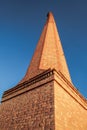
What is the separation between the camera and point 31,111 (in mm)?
6852

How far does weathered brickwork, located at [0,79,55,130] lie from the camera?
20.4 feet

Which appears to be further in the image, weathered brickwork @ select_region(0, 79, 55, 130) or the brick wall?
the brick wall

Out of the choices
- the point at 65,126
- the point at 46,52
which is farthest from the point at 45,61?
the point at 65,126

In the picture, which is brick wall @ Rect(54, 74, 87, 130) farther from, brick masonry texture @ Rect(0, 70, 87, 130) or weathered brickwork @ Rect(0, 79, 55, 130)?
weathered brickwork @ Rect(0, 79, 55, 130)

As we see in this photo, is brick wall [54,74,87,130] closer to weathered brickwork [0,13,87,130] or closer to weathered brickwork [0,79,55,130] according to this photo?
weathered brickwork [0,13,87,130]

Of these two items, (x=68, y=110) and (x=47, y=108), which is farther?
(x=68, y=110)

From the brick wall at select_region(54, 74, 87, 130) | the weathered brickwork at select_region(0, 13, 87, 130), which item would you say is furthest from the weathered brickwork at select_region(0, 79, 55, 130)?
the brick wall at select_region(54, 74, 87, 130)

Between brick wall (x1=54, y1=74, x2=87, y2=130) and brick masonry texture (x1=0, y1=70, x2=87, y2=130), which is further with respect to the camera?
brick wall (x1=54, y1=74, x2=87, y2=130)

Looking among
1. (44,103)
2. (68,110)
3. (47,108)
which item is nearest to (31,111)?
(44,103)

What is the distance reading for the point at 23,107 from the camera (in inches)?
289

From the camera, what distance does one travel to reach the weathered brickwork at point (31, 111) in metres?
6.20

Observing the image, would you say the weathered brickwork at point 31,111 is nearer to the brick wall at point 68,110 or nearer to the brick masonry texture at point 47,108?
the brick masonry texture at point 47,108

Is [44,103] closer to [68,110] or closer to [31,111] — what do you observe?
[31,111]

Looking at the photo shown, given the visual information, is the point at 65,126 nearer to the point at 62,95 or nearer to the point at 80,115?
the point at 62,95
